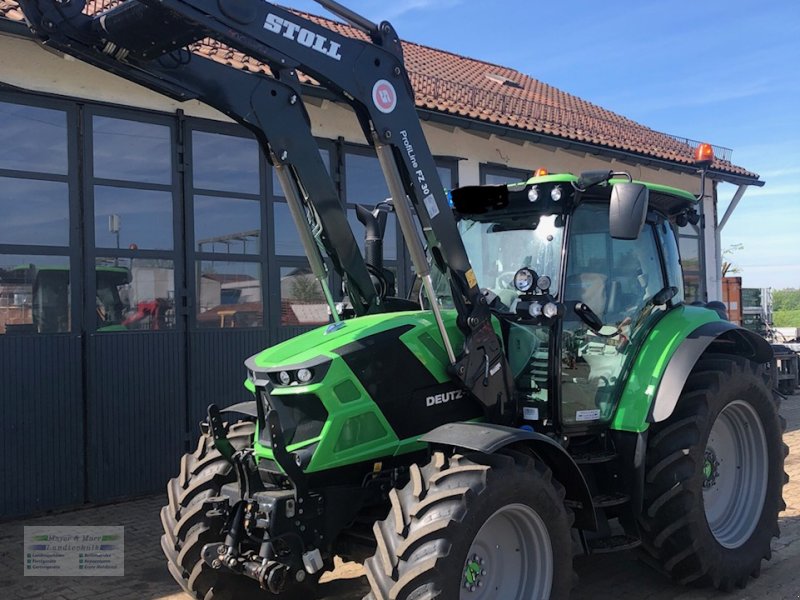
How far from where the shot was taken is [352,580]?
15.9ft

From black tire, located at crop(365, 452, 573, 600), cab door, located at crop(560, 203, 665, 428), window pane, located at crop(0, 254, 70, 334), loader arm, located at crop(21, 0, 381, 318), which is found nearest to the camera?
black tire, located at crop(365, 452, 573, 600)

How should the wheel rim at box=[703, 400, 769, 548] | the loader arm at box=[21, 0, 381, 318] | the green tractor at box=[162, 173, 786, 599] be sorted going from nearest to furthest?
the loader arm at box=[21, 0, 381, 318] < the green tractor at box=[162, 173, 786, 599] < the wheel rim at box=[703, 400, 769, 548]

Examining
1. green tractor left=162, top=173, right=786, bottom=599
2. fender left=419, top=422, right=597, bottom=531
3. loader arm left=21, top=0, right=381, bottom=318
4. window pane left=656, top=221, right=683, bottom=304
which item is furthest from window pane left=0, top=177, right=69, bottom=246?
window pane left=656, top=221, right=683, bottom=304

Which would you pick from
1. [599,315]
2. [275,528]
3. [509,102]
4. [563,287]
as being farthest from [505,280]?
[509,102]

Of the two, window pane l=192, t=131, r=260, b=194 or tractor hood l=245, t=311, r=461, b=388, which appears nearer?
tractor hood l=245, t=311, r=461, b=388

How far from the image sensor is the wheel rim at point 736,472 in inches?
194

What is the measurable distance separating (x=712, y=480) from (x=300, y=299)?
5.08 metres

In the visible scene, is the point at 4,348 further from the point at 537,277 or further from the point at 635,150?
the point at 635,150

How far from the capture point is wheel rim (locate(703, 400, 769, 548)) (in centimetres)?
493

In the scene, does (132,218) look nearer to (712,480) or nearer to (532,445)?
(532,445)

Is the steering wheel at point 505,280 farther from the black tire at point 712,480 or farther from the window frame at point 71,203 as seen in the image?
the window frame at point 71,203

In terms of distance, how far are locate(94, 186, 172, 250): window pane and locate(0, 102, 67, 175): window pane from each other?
1.54 ft

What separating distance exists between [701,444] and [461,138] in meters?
6.81

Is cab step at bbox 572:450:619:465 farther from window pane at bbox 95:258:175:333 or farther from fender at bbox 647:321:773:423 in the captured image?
window pane at bbox 95:258:175:333
